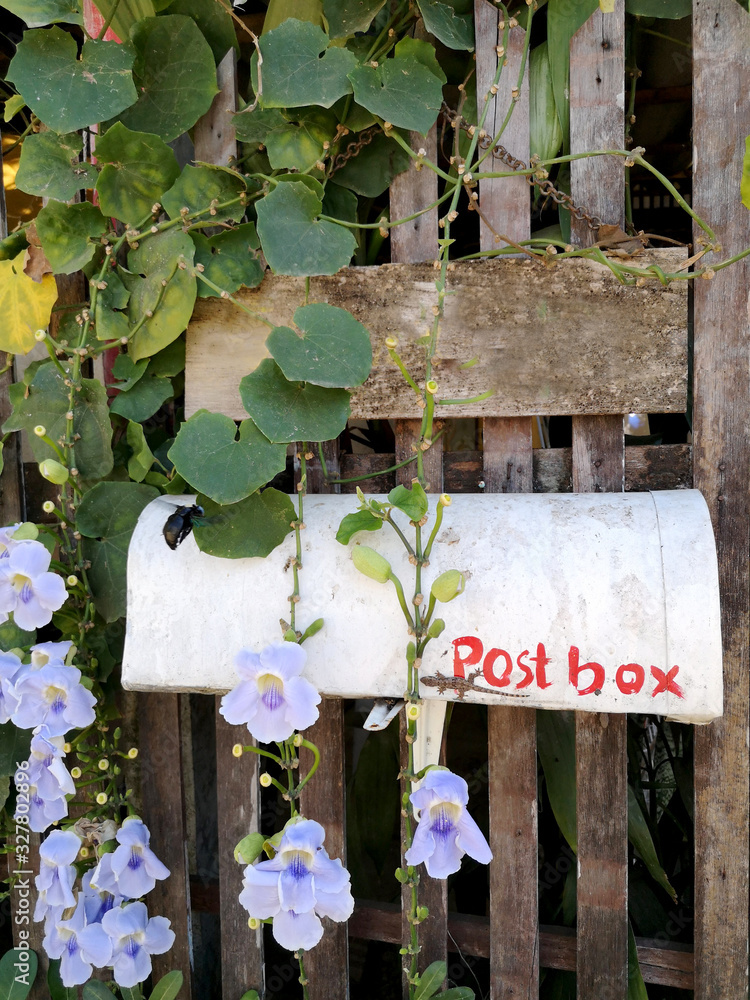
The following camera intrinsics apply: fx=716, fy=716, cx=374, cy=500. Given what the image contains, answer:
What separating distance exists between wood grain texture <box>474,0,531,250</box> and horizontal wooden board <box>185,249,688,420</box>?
8 cm

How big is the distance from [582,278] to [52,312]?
85cm

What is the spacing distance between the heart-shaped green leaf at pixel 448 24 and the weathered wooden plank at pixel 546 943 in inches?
53.2

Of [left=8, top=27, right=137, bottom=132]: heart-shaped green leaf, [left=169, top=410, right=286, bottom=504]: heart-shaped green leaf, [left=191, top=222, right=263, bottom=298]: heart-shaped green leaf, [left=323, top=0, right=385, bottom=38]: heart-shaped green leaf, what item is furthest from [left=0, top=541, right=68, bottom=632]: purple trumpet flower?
[left=323, top=0, right=385, bottom=38]: heart-shaped green leaf

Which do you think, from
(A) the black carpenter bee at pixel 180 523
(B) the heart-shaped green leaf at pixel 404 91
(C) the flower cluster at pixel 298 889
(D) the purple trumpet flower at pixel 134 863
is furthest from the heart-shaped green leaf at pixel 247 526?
(B) the heart-shaped green leaf at pixel 404 91

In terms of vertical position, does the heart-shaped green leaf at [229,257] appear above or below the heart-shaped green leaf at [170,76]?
below

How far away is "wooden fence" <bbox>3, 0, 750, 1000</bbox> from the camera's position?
101 centimetres

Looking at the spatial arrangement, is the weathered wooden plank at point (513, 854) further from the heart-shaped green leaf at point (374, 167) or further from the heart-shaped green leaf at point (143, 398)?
the heart-shaped green leaf at point (374, 167)

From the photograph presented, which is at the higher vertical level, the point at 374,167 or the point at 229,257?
the point at 374,167

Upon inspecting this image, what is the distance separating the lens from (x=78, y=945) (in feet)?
Result: 3.34

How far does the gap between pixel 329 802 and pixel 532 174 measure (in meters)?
1.00

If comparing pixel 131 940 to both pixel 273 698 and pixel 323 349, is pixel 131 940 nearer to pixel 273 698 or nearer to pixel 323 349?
pixel 273 698

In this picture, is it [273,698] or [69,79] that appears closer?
[273,698]

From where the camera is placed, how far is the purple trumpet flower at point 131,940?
3.30 feet

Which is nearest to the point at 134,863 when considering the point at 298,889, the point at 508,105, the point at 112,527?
the point at 298,889
